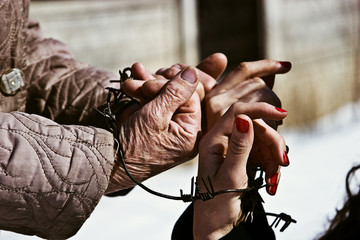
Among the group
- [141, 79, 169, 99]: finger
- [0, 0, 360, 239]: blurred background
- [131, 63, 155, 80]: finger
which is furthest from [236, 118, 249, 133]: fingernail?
[0, 0, 360, 239]: blurred background

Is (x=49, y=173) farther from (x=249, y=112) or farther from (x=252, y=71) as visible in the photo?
(x=252, y=71)

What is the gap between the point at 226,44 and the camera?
7453mm

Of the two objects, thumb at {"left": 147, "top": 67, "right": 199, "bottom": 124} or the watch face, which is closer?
thumb at {"left": 147, "top": 67, "right": 199, "bottom": 124}

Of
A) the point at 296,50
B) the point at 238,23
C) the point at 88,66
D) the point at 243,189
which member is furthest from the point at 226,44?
the point at 243,189

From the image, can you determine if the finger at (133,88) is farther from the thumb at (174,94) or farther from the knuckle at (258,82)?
the knuckle at (258,82)

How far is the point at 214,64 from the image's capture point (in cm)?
192

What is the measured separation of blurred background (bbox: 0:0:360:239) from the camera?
5148 millimetres

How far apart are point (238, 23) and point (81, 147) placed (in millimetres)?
6280

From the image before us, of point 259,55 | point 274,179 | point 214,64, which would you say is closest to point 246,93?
point 214,64

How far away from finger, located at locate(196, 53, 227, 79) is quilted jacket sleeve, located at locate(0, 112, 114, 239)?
470 millimetres

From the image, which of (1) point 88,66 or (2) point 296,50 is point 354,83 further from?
(1) point 88,66

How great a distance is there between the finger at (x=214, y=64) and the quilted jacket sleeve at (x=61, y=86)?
296 mm

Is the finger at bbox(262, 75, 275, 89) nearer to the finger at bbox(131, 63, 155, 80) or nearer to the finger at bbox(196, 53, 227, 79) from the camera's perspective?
the finger at bbox(196, 53, 227, 79)

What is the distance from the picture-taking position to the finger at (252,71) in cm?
185
